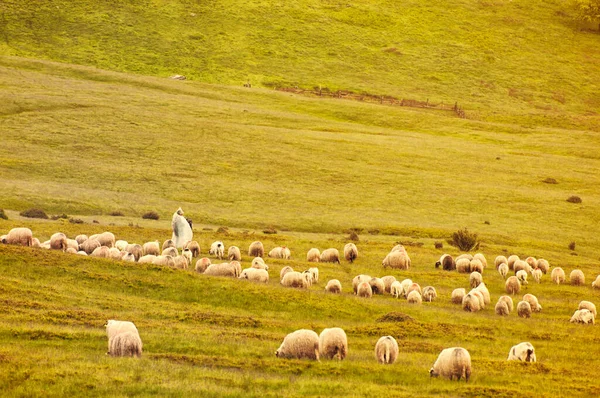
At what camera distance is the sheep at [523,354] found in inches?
948

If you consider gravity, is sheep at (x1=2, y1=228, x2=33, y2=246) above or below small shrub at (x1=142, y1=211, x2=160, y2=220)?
below

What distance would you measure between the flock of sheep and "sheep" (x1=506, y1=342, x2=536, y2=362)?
0.03 m

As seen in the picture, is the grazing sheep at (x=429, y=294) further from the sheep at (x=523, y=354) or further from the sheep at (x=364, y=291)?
the sheep at (x=523, y=354)

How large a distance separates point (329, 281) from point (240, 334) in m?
9.33

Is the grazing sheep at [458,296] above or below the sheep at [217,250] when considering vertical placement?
below

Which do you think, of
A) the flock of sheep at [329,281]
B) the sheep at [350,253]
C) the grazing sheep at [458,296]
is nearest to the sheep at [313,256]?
the flock of sheep at [329,281]

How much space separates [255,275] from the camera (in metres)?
34.1

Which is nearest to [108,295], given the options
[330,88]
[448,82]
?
[330,88]

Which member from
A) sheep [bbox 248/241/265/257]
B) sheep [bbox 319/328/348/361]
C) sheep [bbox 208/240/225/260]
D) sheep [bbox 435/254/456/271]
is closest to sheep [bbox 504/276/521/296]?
sheep [bbox 435/254/456/271]

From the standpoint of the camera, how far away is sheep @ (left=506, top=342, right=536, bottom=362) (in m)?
24.1

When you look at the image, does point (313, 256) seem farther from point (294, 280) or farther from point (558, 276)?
point (558, 276)

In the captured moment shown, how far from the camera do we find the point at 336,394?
63.8ft

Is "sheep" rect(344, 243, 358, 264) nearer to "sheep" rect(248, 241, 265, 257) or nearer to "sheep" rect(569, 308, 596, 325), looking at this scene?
"sheep" rect(248, 241, 265, 257)

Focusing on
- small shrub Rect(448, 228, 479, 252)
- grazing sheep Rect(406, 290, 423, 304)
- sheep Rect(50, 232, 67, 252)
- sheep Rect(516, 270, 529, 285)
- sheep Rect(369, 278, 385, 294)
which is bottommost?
grazing sheep Rect(406, 290, 423, 304)
